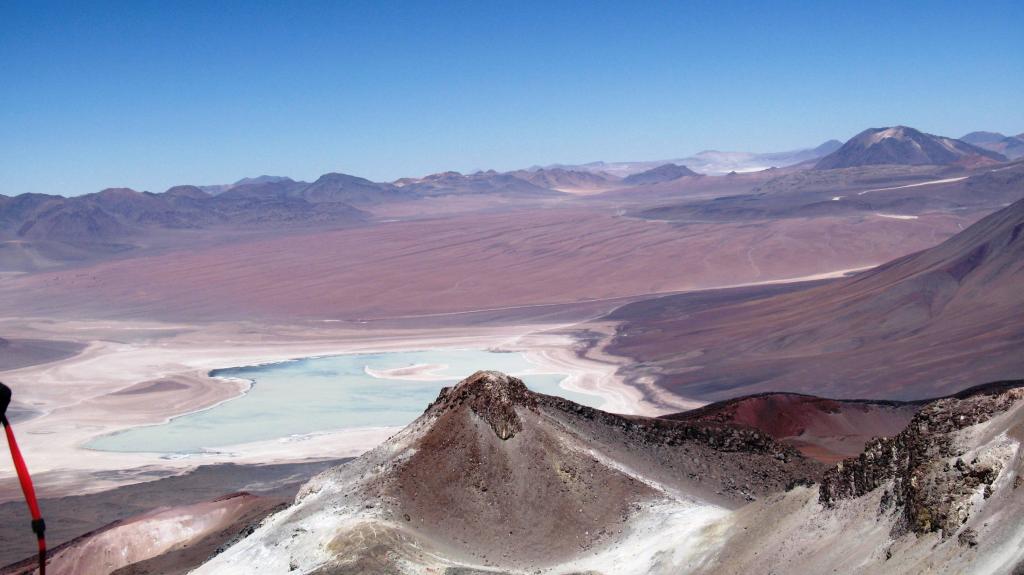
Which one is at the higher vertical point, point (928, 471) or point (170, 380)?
point (928, 471)

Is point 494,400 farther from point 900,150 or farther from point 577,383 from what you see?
point 900,150

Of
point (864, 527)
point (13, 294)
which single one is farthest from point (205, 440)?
point (13, 294)

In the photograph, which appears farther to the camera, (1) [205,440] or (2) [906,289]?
(2) [906,289]

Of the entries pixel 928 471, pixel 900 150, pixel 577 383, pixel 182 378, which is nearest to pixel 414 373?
pixel 577 383

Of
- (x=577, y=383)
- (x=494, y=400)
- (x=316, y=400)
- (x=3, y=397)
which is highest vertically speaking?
(x=3, y=397)

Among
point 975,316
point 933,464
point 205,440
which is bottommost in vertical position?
point 205,440

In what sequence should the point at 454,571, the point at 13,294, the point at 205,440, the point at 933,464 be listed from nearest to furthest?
the point at 933,464, the point at 454,571, the point at 205,440, the point at 13,294

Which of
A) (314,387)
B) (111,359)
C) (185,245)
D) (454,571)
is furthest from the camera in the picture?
(185,245)

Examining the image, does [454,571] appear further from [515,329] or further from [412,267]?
[412,267]
